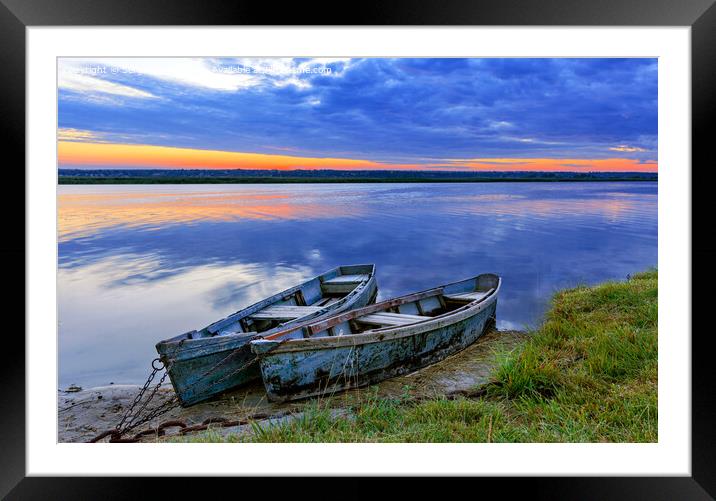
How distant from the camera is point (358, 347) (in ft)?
12.4

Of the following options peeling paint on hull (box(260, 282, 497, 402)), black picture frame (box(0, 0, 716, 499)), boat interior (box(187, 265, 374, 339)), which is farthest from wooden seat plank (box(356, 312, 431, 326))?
black picture frame (box(0, 0, 716, 499))

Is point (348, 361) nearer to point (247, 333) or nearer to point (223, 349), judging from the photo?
point (247, 333)

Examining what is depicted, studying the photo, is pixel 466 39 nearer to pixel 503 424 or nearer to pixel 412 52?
pixel 412 52

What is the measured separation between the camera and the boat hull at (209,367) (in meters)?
3.60

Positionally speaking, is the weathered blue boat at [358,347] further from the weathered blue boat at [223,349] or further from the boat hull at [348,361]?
the weathered blue boat at [223,349]

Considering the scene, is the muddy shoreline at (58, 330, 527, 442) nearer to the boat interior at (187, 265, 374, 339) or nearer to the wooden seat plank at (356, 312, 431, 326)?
the wooden seat plank at (356, 312, 431, 326)

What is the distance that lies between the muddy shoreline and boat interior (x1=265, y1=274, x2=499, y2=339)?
1.71ft

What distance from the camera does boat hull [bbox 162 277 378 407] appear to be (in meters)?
3.60

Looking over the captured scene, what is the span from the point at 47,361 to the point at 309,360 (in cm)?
169

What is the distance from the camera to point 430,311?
230 inches

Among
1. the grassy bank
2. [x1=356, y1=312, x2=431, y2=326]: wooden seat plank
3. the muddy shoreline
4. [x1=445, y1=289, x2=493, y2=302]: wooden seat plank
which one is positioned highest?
[x1=445, y1=289, x2=493, y2=302]: wooden seat plank

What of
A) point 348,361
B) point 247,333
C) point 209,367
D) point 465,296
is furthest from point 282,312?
point 465,296

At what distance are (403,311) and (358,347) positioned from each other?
5.62 feet

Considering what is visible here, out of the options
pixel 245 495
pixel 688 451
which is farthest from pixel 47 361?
pixel 688 451
